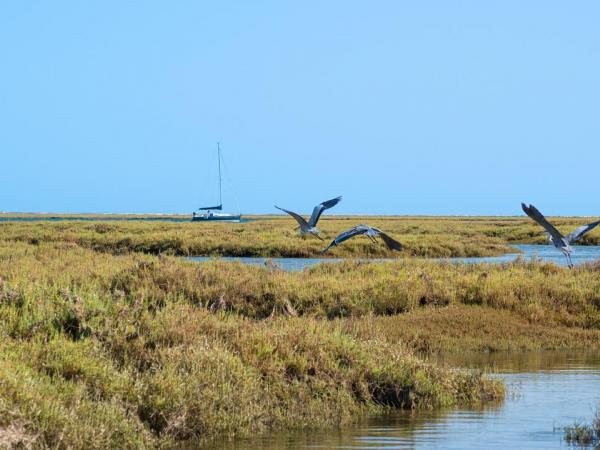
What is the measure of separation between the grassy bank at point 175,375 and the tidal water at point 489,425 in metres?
0.34

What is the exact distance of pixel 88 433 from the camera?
8.64m

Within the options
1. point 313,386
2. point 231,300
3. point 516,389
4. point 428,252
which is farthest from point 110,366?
point 428,252

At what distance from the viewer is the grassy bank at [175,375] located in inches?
356

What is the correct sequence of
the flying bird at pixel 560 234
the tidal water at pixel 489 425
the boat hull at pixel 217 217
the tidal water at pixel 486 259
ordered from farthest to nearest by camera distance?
the boat hull at pixel 217 217
the tidal water at pixel 486 259
the flying bird at pixel 560 234
the tidal water at pixel 489 425

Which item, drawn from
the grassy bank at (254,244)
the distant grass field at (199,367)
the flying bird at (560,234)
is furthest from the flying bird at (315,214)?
the grassy bank at (254,244)

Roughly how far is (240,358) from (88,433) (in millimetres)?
2798

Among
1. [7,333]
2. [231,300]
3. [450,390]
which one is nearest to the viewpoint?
[7,333]

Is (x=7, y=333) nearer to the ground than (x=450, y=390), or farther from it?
farther from it

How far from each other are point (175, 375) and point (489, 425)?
3586mm

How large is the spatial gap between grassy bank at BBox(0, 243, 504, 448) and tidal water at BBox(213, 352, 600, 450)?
0.34m

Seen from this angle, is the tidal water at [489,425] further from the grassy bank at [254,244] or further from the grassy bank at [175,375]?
the grassy bank at [254,244]

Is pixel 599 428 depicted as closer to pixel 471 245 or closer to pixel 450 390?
pixel 450 390

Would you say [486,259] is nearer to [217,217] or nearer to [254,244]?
[254,244]

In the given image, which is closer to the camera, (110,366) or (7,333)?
(110,366)
